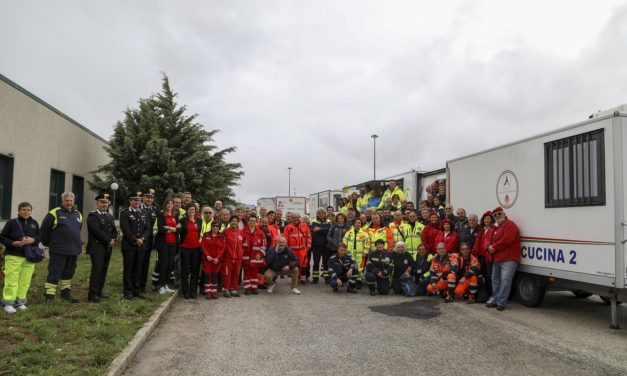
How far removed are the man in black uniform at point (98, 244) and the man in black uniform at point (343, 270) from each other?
4760mm

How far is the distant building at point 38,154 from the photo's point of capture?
14500mm

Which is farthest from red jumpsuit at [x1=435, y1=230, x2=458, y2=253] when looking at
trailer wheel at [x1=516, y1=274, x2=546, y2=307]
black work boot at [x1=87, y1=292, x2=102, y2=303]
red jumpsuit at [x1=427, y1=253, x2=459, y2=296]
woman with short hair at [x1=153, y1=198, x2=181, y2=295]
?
black work boot at [x1=87, y1=292, x2=102, y2=303]

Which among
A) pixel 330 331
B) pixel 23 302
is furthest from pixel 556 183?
pixel 23 302

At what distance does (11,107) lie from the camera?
47.3 feet

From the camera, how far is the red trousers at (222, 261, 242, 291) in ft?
32.5

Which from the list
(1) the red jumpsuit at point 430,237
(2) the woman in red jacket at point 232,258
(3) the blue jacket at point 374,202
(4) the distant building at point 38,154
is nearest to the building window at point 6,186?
(4) the distant building at point 38,154

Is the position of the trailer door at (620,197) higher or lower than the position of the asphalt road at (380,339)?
higher

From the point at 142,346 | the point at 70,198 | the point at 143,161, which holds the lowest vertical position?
the point at 142,346

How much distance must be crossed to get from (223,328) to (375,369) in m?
2.81

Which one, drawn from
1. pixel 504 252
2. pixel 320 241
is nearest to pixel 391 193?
pixel 320 241

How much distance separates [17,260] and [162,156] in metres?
12.8

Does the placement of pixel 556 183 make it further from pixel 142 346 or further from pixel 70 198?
pixel 70 198

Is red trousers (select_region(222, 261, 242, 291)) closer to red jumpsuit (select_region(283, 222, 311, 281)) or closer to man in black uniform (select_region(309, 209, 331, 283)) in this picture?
red jumpsuit (select_region(283, 222, 311, 281))

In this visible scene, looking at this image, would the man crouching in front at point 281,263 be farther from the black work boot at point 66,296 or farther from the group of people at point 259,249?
the black work boot at point 66,296
